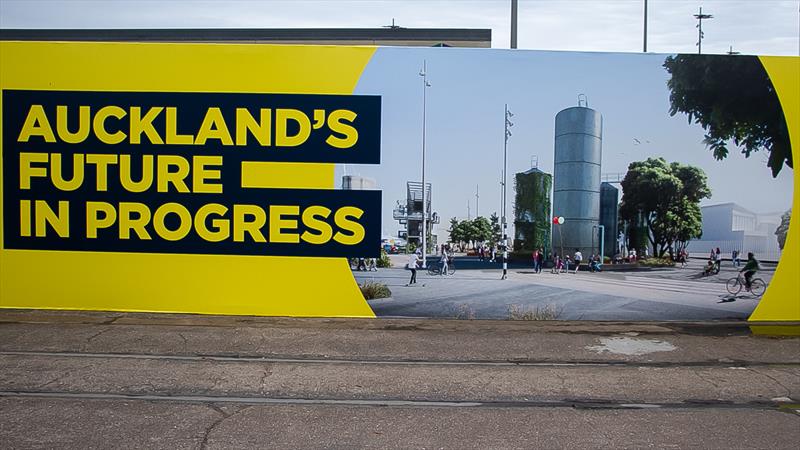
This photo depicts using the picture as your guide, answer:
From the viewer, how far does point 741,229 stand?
10695mm

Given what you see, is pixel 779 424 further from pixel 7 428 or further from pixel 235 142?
pixel 235 142

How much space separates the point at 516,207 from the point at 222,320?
4.87 m

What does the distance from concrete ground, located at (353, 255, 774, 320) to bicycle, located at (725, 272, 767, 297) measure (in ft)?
0.24

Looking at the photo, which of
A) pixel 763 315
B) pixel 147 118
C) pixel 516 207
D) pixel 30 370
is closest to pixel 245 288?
pixel 147 118

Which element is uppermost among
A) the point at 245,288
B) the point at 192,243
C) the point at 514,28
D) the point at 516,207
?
the point at 514,28

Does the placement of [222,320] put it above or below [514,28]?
below

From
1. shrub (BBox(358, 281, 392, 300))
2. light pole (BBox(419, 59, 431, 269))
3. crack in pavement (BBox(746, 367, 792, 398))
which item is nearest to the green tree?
light pole (BBox(419, 59, 431, 269))

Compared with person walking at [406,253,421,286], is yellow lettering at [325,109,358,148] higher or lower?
higher

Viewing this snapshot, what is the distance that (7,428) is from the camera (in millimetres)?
5340

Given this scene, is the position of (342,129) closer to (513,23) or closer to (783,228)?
(513,23)

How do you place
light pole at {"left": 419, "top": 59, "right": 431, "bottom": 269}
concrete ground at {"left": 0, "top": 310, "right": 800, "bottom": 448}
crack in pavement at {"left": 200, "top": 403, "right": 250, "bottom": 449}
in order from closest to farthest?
crack in pavement at {"left": 200, "top": 403, "right": 250, "bottom": 449}
concrete ground at {"left": 0, "top": 310, "right": 800, "bottom": 448}
light pole at {"left": 419, "top": 59, "right": 431, "bottom": 269}

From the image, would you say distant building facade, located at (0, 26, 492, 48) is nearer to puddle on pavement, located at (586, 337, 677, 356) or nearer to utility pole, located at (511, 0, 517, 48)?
utility pole, located at (511, 0, 517, 48)

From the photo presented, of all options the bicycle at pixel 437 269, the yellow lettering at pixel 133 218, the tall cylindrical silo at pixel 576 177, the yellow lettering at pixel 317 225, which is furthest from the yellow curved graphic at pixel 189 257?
the tall cylindrical silo at pixel 576 177

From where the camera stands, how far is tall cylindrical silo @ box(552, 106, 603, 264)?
34.3 feet
